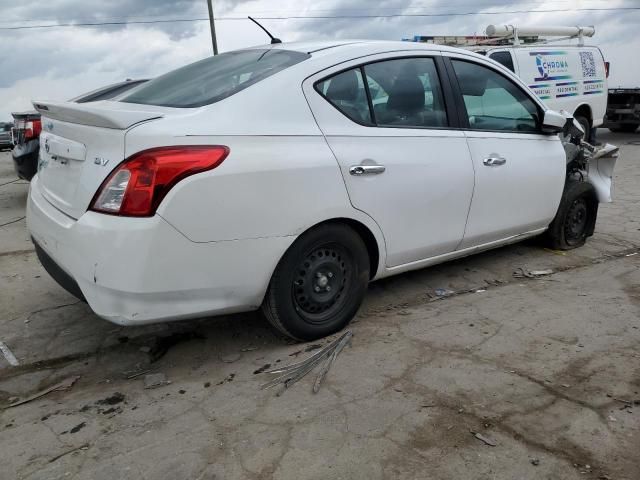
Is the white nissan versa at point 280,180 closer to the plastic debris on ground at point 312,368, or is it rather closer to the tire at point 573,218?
the plastic debris on ground at point 312,368

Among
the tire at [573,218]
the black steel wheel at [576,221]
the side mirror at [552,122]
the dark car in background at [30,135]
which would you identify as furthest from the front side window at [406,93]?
the dark car in background at [30,135]

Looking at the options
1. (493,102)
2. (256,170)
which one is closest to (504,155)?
(493,102)

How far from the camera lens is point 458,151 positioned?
3775 mm

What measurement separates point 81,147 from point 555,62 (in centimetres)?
954

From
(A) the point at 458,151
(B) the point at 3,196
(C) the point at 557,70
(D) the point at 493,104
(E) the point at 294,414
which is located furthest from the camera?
(C) the point at 557,70

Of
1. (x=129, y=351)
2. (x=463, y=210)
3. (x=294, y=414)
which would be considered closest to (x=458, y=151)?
(x=463, y=210)

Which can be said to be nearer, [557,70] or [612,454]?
[612,454]

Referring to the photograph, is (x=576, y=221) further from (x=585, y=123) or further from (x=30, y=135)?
(x=585, y=123)

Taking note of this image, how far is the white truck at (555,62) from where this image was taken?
982cm

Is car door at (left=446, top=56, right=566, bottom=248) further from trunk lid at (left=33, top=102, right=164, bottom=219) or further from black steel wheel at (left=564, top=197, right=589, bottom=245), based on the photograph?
trunk lid at (left=33, top=102, right=164, bottom=219)

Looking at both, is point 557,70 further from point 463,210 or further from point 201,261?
point 201,261

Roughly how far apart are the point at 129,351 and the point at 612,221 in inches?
198

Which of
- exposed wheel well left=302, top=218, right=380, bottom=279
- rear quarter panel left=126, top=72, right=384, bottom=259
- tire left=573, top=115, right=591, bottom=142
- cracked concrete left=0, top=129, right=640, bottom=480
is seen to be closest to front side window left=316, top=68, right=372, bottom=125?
rear quarter panel left=126, top=72, right=384, bottom=259

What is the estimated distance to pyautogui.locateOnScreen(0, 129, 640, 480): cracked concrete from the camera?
7.61 ft
